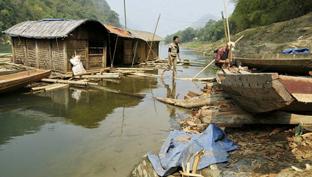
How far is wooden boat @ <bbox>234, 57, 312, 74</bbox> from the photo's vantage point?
4.82 m

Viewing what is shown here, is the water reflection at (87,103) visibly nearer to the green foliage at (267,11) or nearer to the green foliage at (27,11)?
the green foliage at (267,11)

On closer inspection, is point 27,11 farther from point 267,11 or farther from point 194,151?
point 194,151

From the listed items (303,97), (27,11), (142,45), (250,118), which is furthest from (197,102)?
(27,11)

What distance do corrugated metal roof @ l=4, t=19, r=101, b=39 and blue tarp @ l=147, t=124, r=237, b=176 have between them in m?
11.1

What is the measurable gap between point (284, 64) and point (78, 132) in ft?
17.2

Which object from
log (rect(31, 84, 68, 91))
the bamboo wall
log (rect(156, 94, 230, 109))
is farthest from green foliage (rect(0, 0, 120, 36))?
log (rect(156, 94, 230, 109))

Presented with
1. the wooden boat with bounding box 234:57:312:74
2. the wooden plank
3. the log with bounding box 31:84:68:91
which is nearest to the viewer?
the wooden plank

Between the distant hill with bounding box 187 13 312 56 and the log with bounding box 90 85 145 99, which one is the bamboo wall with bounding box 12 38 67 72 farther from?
the distant hill with bounding box 187 13 312 56

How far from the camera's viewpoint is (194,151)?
17.0 feet

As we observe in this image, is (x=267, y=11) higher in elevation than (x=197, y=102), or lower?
higher

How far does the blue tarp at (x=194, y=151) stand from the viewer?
4980 mm

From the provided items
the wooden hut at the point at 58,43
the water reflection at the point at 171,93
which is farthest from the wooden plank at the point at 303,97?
the wooden hut at the point at 58,43

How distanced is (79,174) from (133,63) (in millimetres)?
18710

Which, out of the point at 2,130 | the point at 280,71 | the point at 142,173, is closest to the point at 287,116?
the point at 280,71
